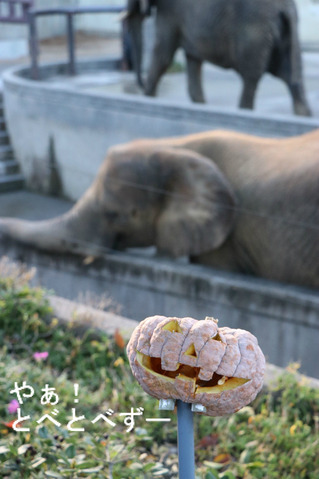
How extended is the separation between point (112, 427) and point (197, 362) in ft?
4.50

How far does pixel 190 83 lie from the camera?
24.0ft

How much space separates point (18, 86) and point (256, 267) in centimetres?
358

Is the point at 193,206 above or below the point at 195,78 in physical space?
below

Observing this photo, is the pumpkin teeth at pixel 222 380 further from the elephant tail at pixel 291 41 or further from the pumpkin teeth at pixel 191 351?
the elephant tail at pixel 291 41

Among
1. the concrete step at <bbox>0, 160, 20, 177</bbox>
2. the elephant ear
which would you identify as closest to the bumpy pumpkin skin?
the elephant ear

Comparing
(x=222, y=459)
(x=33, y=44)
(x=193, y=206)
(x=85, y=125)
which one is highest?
(x=33, y=44)

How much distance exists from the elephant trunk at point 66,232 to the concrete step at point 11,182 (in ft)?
1.07

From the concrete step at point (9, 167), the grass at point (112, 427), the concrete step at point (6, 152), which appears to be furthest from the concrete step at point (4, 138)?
the grass at point (112, 427)

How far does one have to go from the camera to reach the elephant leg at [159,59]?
22.3 ft

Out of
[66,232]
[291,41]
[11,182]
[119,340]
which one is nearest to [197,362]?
[119,340]

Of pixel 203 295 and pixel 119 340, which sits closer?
pixel 119 340

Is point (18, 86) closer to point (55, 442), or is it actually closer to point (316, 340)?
point (316, 340)

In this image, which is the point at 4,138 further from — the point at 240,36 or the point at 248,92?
the point at 240,36

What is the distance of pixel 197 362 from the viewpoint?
4.17 ft
